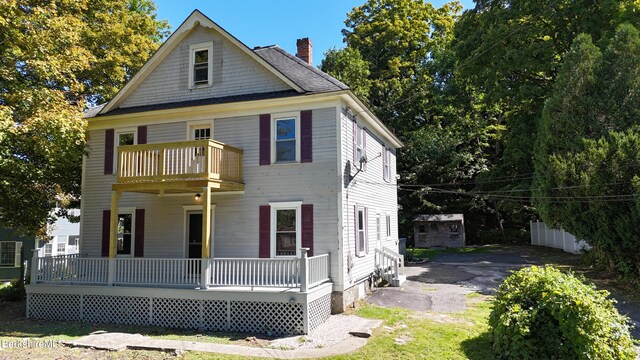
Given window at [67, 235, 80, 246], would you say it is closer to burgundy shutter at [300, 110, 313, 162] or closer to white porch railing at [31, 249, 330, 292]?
white porch railing at [31, 249, 330, 292]

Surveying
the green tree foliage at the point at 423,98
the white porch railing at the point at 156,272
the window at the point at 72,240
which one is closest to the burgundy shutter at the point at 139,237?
the white porch railing at the point at 156,272

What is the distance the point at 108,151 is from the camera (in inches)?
560

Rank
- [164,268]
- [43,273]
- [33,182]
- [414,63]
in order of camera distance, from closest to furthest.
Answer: [164,268] → [43,273] → [33,182] → [414,63]

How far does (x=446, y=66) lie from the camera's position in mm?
32969

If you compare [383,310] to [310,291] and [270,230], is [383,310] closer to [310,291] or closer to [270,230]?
[310,291]

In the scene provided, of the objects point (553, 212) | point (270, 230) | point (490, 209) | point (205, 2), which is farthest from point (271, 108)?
point (490, 209)

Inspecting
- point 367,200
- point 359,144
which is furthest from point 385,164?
point 359,144

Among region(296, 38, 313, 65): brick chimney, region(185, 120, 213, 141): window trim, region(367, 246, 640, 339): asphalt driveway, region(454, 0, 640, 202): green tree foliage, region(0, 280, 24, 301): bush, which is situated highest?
region(454, 0, 640, 202): green tree foliage

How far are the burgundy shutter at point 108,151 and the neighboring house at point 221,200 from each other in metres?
0.04

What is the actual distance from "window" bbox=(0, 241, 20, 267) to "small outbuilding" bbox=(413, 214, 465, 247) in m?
26.8

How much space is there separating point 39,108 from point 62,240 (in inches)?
589

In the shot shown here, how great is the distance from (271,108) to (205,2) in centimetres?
656

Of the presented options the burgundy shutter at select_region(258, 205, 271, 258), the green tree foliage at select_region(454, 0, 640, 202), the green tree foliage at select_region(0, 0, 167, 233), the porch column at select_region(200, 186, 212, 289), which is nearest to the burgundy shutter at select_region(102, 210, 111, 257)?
the green tree foliage at select_region(0, 0, 167, 233)

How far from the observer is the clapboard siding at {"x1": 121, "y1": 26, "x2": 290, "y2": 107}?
43.2 feet
